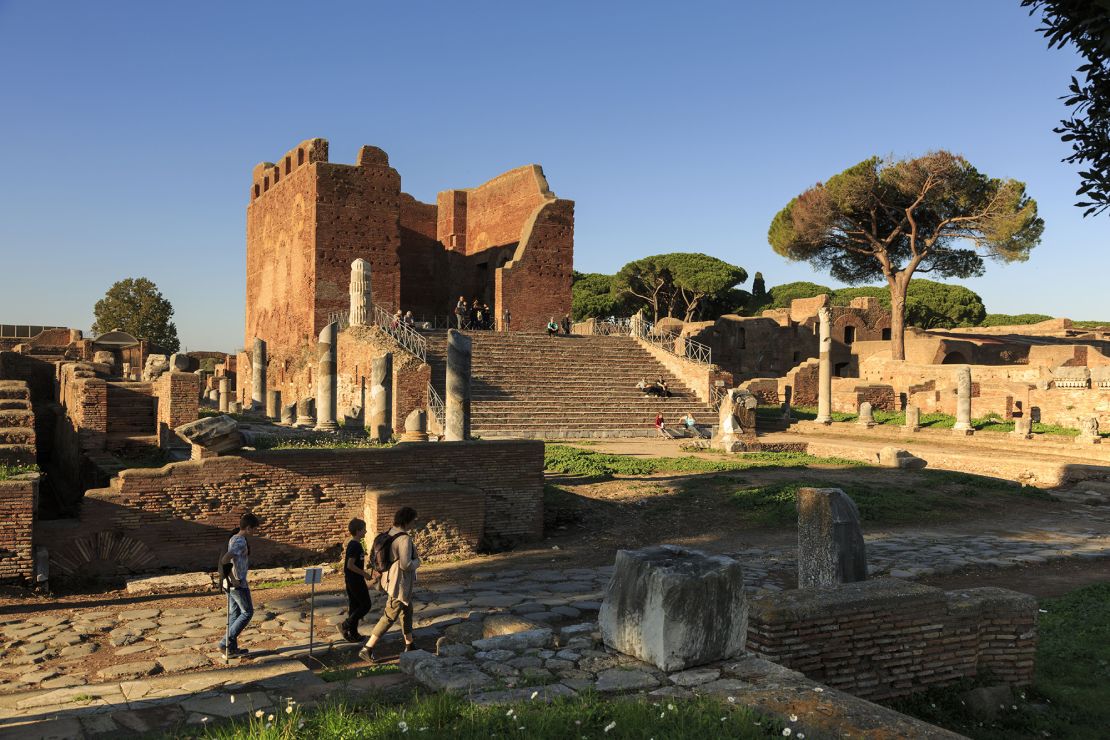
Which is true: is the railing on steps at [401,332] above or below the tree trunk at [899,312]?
below

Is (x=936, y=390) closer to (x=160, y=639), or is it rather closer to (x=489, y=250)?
(x=489, y=250)

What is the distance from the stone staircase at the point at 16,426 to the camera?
30.0ft

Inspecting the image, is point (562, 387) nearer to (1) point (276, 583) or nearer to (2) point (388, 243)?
(2) point (388, 243)

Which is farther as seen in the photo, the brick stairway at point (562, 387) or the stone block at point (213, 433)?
the brick stairway at point (562, 387)

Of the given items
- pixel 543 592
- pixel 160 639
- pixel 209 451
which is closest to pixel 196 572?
pixel 209 451

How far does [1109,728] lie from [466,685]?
3.57 metres

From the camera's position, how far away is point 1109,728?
4.89 m

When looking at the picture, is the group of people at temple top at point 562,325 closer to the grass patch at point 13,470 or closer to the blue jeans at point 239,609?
the grass patch at point 13,470

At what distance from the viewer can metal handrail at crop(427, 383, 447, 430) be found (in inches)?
781

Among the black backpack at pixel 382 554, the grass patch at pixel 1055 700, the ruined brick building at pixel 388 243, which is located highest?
the ruined brick building at pixel 388 243

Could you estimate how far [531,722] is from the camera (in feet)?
12.1

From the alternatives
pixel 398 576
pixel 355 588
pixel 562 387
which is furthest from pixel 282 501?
pixel 562 387

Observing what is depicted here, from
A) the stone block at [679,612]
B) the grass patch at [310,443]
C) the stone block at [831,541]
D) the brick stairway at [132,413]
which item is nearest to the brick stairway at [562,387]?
the grass patch at [310,443]

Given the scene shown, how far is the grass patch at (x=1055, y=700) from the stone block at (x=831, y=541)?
1348 millimetres
